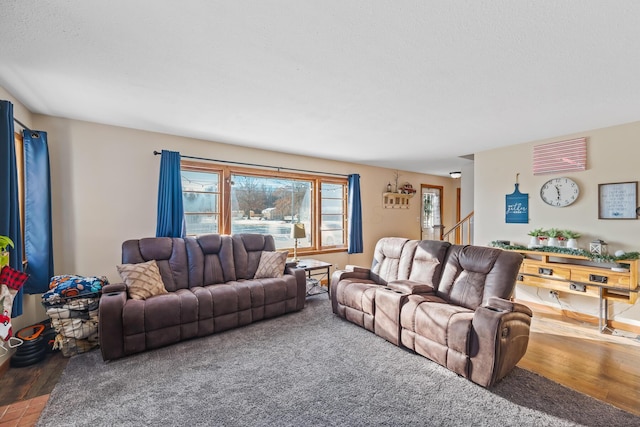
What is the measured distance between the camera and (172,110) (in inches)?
120

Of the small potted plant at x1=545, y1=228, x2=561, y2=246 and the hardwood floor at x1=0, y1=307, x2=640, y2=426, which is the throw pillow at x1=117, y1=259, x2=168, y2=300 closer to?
the hardwood floor at x1=0, y1=307, x2=640, y2=426

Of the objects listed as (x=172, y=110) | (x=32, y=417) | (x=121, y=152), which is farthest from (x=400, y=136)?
(x=32, y=417)

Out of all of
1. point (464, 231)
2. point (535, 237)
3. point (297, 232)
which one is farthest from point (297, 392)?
point (464, 231)

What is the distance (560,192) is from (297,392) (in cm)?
420

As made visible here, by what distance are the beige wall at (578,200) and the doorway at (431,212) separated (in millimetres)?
2652

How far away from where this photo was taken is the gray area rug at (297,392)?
6.34ft

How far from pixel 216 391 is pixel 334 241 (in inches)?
→ 158

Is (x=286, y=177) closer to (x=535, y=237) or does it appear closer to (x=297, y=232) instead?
(x=297, y=232)

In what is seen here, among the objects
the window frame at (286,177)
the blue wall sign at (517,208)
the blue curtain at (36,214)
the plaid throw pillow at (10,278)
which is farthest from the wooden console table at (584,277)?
the blue curtain at (36,214)

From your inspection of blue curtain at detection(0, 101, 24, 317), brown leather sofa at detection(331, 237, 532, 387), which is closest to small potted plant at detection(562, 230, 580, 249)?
brown leather sofa at detection(331, 237, 532, 387)

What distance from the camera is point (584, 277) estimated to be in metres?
3.44

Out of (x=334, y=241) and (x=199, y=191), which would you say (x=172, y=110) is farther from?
(x=334, y=241)

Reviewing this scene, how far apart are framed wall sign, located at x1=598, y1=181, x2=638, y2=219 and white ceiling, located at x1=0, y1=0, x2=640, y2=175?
2.48ft

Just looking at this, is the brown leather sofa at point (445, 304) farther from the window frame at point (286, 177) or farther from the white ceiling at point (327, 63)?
the window frame at point (286, 177)
